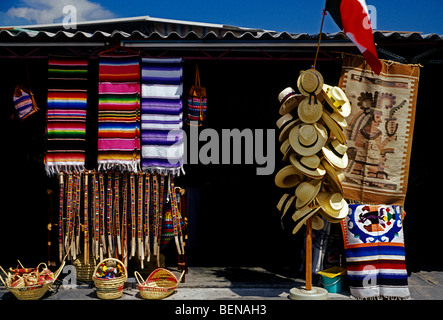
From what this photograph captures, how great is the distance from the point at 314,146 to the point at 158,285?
2.65 m

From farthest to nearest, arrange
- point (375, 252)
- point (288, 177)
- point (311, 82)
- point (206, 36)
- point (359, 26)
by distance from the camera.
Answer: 1. point (375, 252)
2. point (206, 36)
3. point (288, 177)
4. point (311, 82)
5. point (359, 26)

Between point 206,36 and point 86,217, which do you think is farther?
point 86,217

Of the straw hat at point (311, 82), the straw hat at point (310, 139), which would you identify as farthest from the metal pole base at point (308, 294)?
the straw hat at point (311, 82)

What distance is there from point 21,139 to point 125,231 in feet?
8.77

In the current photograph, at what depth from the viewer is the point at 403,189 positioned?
19.3 ft

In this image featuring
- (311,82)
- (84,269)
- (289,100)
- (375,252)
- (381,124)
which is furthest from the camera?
(84,269)

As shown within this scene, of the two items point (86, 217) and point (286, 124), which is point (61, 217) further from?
point (286, 124)

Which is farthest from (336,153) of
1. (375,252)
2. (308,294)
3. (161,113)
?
(161,113)

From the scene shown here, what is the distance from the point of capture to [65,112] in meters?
5.89

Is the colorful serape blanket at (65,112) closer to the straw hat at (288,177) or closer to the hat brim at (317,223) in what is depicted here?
the straw hat at (288,177)

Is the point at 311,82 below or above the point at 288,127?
above

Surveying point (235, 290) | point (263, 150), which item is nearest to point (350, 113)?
point (263, 150)

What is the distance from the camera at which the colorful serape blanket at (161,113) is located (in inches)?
231
